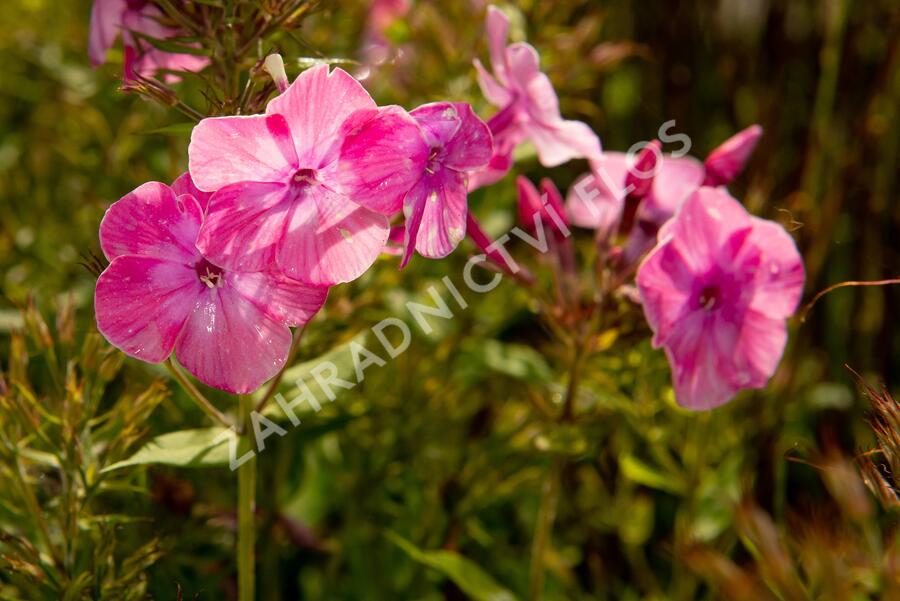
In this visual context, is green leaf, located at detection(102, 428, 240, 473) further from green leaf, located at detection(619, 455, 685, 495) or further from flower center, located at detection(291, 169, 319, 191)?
green leaf, located at detection(619, 455, 685, 495)

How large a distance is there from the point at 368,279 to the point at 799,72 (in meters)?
1.31

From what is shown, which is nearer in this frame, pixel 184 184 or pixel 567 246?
pixel 184 184

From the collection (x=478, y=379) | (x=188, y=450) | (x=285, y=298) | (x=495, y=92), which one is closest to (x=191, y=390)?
(x=188, y=450)

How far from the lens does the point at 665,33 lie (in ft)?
6.97

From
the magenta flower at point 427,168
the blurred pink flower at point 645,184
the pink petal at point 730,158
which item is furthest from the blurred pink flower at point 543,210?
the magenta flower at point 427,168

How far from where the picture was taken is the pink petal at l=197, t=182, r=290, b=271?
2.41ft

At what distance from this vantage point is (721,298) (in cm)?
95

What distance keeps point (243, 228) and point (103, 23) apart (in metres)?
0.34

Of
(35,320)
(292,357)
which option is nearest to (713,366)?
(292,357)

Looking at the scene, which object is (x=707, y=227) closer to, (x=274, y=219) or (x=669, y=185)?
(x=669, y=185)

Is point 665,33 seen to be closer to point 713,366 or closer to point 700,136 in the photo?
point 700,136

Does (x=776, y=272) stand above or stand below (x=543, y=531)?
above

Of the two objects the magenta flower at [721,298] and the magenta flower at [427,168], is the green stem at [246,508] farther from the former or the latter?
the magenta flower at [721,298]

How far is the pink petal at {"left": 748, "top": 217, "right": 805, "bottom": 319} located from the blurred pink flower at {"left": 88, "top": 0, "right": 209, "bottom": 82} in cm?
54
